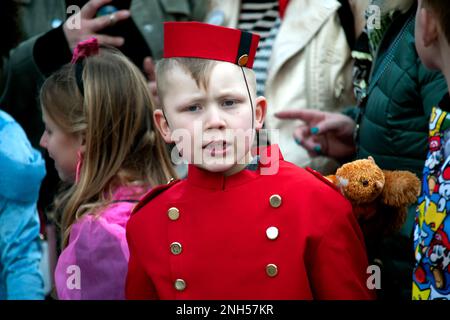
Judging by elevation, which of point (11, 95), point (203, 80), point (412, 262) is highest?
point (203, 80)

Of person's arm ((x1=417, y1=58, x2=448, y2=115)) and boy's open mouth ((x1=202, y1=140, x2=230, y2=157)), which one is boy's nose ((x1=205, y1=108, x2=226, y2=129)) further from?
person's arm ((x1=417, y1=58, x2=448, y2=115))

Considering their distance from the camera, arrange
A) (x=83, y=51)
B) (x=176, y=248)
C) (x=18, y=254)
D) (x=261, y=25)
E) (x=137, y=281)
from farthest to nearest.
Result: (x=261, y=25)
(x=18, y=254)
(x=83, y=51)
(x=137, y=281)
(x=176, y=248)

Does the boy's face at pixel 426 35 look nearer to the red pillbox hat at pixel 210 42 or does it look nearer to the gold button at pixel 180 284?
the red pillbox hat at pixel 210 42

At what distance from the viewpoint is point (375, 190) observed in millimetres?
2260

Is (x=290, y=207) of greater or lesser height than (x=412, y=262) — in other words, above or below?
above

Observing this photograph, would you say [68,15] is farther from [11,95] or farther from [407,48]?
[407,48]

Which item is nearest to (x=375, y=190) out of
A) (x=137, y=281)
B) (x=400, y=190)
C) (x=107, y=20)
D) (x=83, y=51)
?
(x=400, y=190)

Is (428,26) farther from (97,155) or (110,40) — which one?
(110,40)

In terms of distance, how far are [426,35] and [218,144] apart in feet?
2.01

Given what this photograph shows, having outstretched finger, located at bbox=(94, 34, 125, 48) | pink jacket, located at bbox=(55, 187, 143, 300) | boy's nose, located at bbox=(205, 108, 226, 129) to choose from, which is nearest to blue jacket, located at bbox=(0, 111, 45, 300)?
outstretched finger, located at bbox=(94, 34, 125, 48)

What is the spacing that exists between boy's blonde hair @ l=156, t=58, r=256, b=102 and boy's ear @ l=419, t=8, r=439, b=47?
0.46 metres

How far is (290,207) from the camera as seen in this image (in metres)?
2.15
